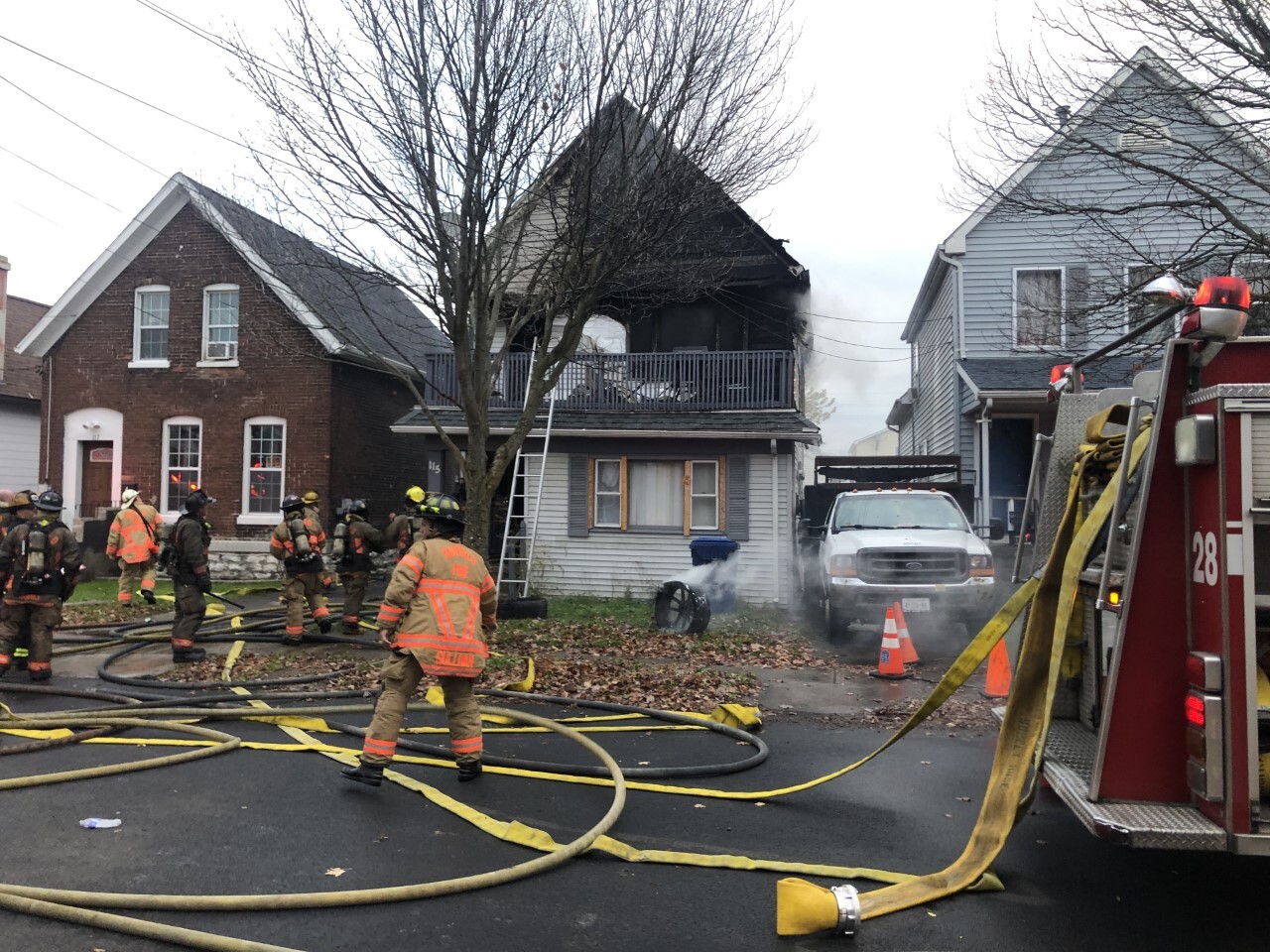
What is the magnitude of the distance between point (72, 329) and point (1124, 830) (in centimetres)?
2115

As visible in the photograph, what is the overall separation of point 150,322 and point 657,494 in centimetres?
1134

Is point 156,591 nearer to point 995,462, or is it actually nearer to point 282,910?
point 282,910

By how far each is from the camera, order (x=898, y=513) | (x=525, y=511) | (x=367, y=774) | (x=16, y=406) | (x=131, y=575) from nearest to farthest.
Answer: (x=367, y=774)
(x=898, y=513)
(x=131, y=575)
(x=525, y=511)
(x=16, y=406)

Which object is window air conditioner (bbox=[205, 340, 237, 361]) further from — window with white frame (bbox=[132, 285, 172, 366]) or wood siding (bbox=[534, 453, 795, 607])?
wood siding (bbox=[534, 453, 795, 607])

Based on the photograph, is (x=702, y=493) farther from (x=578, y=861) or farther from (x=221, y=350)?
(x=578, y=861)

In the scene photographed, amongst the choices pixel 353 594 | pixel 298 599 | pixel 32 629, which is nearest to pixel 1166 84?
pixel 353 594

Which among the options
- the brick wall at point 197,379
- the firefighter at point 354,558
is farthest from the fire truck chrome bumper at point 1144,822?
the brick wall at point 197,379

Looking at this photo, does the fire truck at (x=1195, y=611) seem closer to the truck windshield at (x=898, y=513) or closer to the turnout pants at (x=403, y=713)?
the turnout pants at (x=403, y=713)

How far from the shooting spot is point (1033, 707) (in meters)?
4.09

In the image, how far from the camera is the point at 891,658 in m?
8.97

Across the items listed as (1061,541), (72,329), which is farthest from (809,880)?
(72,329)

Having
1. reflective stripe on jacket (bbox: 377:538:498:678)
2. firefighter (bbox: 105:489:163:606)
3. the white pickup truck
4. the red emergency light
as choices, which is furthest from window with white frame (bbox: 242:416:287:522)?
the red emergency light

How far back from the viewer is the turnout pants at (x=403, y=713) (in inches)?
208

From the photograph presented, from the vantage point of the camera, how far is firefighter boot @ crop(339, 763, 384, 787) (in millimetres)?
5281
